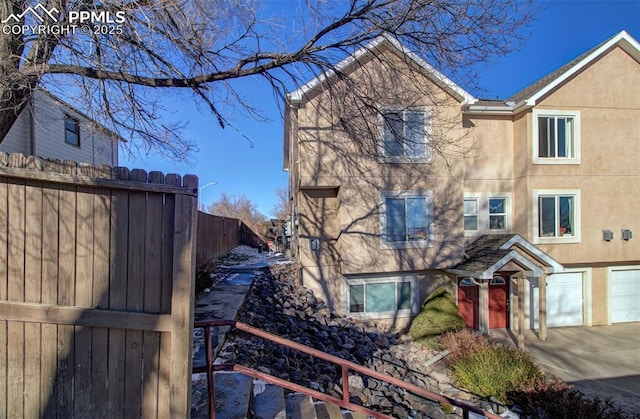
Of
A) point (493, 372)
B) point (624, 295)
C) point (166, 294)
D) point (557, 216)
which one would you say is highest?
point (557, 216)

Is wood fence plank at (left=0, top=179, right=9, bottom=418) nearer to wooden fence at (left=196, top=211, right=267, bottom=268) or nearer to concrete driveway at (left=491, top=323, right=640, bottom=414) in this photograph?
wooden fence at (left=196, top=211, right=267, bottom=268)

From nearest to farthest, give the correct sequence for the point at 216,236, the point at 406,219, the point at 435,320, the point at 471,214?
the point at 435,320
the point at 406,219
the point at 471,214
the point at 216,236

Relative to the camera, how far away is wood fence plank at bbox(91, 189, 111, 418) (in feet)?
7.96

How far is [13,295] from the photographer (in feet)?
8.03

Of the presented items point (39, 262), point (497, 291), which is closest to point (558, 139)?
point (497, 291)

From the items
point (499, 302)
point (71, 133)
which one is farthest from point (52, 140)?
point (499, 302)

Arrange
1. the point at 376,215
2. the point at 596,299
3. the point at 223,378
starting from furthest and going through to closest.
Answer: the point at 596,299
the point at 376,215
the point at 223,378

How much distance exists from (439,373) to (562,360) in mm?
4485

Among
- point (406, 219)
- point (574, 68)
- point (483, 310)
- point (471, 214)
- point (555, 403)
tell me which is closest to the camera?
point (555, 403)

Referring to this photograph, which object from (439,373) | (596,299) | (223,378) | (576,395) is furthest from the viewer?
(596,299)

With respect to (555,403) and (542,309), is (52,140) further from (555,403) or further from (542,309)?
(542,309)

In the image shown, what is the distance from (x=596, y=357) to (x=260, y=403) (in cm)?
1147

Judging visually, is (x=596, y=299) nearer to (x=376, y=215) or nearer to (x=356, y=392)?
(x=376, y=215)

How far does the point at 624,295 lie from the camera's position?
1287 centimetres
